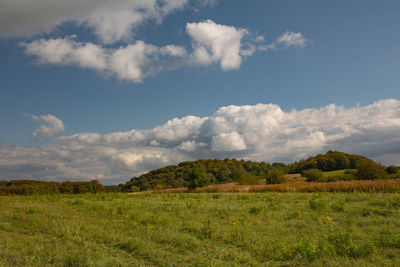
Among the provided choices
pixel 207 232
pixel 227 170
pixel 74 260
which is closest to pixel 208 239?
pixel 207 232

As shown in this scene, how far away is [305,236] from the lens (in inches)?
324

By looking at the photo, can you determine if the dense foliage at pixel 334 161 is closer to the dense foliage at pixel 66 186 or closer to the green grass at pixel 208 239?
the dense foliage at pixel 66 186

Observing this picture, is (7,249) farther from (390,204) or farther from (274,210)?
(390,204)

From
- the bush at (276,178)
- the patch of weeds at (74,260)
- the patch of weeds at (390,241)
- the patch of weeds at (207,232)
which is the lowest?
the bush at (276,178)

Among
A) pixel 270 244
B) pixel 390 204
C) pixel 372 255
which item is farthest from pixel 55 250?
pixel 390 204

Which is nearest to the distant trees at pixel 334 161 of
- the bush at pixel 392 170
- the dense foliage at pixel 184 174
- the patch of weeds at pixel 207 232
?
the dense foliage at pixel 184 174

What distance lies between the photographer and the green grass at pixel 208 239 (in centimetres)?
621

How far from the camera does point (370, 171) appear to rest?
36719 mm

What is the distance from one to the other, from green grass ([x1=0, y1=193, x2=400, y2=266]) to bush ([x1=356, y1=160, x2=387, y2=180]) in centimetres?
2843

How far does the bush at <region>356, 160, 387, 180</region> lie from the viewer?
36156 mm

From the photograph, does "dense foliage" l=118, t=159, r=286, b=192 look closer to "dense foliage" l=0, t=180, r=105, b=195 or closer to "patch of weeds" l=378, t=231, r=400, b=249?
"dense foliage" l=0, t=180, r=105, b=195

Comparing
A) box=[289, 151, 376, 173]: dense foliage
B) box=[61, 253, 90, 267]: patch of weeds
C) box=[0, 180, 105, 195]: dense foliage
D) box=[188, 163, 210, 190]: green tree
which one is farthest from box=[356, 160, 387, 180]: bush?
box=[289, 151, 376, 173]: dense foliage

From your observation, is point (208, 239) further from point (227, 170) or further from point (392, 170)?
point (227, 170)

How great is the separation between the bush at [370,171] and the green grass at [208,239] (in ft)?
93.3
